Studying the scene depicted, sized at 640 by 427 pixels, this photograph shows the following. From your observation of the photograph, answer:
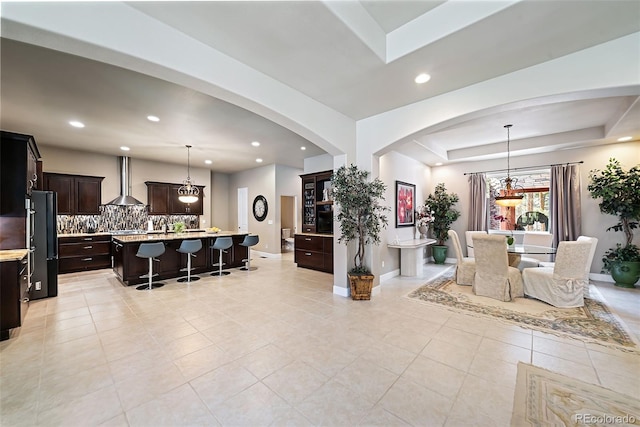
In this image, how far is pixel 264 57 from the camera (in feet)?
8.62

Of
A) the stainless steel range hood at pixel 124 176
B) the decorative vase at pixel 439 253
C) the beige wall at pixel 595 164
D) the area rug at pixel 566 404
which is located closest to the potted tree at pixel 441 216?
the decorative vase at pixel 439 253

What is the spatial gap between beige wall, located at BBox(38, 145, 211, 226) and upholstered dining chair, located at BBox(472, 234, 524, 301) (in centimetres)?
860

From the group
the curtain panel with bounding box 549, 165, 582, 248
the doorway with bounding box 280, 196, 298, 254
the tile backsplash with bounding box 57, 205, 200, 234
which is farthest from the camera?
the doorway with bounding box 280, 196, 298, 254

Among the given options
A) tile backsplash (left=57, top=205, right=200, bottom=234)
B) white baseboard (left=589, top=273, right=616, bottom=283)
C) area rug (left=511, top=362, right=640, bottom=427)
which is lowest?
area rug (left=511, top=362, right=640, bottom=427)

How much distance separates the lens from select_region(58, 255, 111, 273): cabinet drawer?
19.5 feet

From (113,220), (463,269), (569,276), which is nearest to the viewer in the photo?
(569,276)

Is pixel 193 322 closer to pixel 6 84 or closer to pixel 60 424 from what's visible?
pixel 60 424

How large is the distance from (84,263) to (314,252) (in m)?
5.70

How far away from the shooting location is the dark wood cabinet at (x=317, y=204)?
21.0ft

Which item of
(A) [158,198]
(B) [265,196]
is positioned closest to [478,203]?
(B) [265,196]

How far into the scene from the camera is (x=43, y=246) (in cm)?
412

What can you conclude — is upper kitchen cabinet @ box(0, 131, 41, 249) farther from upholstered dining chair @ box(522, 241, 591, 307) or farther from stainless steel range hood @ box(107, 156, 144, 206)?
upholstered dining chair @ box(522, 241, 591, 307)

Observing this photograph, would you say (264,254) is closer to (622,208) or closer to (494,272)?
(494,272)

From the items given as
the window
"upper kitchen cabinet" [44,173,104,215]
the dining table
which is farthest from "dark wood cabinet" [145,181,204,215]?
the window
